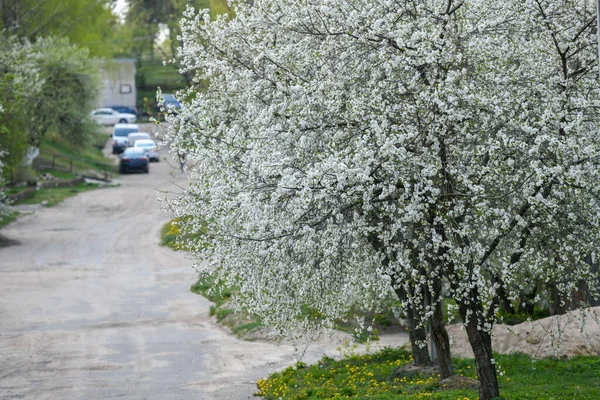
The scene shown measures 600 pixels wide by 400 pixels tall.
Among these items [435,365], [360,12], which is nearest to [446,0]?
[360,12]

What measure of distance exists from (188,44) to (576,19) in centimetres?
640

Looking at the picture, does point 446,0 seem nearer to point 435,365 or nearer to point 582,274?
point 582,274

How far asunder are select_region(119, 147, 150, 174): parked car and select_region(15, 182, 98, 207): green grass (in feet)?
16.5

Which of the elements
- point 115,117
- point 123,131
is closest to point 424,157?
Result: point 123,131

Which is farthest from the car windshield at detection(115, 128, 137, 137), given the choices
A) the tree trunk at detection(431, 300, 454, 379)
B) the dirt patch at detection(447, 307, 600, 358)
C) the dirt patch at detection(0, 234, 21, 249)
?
the tree trunk at detection(431, 300, 454, 379)

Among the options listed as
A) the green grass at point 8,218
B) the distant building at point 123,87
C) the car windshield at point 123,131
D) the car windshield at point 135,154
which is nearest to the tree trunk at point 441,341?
the green grass at point 8,218

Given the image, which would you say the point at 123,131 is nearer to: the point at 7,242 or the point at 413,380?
the point at 7,242

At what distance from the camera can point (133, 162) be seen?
53156 mm

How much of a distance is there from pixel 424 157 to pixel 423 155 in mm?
40

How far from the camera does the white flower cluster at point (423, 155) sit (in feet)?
28.4

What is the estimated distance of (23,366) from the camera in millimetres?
17266

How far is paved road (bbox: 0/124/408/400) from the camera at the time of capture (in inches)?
625

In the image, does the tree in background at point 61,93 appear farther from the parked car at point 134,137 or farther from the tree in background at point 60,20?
the parked car at point 134,137

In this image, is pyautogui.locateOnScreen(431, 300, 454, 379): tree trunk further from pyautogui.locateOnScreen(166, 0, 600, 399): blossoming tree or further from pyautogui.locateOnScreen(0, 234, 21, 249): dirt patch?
pyautogui.locateOnScreen(0, 234, 21, 249): dirt patch
